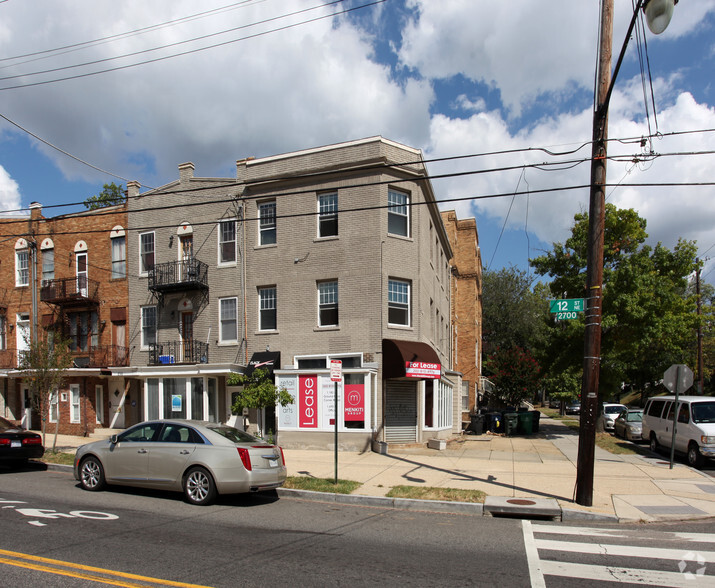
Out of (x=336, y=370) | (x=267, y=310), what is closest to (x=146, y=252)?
(x=267, y=310)

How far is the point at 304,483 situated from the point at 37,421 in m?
19.0

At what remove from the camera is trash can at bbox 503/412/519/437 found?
79.9 feet

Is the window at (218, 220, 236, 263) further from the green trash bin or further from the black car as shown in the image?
the green trash bin

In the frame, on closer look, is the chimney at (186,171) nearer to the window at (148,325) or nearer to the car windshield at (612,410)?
the window at (148,325)

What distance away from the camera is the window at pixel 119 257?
23219mm

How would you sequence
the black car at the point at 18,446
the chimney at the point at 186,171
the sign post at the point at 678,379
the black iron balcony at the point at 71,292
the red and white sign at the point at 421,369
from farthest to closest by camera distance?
1. the black iron balcony at the point at 71,292
2. the chimney at the point at 186,171
3. the red and white sign at the point at 421,369
4. the sign post at the point at 678,379
5. the black car at the point at 18,446

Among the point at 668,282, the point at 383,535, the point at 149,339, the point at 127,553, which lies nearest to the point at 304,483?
the point at 383,535

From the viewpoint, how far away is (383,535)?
317 inches

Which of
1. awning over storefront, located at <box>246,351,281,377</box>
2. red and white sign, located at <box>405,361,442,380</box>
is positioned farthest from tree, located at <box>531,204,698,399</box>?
awning over storefront, located at <box>246,351,281,377</box>

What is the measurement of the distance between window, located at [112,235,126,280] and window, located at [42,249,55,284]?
12.2 ft

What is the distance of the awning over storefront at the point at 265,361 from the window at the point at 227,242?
3741 mm

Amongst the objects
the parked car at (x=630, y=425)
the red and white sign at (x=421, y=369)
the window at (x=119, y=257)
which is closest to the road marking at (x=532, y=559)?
the red and white sign at (x=421, y=369)

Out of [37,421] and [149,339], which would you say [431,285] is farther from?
[37,421]

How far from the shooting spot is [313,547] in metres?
7.23
